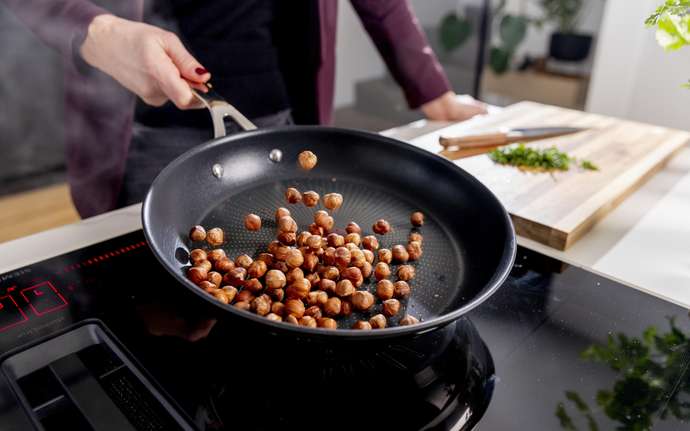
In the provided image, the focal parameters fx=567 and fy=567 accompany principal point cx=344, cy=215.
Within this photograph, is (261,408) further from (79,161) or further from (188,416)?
(79,161)

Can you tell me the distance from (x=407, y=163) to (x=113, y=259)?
1.49 ft

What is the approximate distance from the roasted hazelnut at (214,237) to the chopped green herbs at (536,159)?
0.56 m

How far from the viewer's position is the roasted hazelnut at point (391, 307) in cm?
63

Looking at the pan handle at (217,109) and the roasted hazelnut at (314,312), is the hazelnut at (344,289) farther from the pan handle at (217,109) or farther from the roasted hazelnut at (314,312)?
the pan handle at (217,109)

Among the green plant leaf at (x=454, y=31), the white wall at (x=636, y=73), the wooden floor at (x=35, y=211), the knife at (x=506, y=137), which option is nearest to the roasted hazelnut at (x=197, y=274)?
the knife at (x=506, y=137)

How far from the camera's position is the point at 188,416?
529 mm

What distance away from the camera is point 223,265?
2.21 ft

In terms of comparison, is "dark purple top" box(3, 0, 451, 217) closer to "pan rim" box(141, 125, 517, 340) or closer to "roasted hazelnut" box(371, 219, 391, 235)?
"pan rim" box(141, 125, 517, 340)

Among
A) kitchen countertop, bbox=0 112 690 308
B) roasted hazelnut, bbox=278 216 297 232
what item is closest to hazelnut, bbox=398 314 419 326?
roasted hazelnut, bbox=278 216 297 232

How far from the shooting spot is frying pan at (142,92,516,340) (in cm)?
69

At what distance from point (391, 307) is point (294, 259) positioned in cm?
13

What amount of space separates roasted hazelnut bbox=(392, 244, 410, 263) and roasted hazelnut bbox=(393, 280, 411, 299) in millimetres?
60

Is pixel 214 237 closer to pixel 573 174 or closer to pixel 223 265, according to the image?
pixel 223 265

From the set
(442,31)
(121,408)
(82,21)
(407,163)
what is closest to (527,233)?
(407,163)
